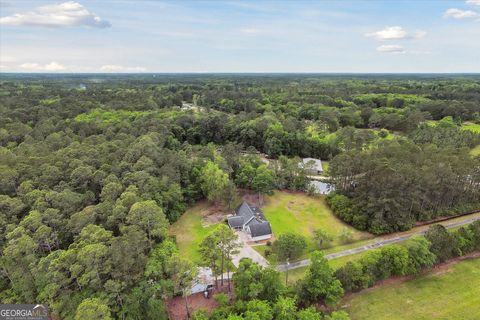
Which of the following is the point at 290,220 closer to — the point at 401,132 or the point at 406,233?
the point at 406,233

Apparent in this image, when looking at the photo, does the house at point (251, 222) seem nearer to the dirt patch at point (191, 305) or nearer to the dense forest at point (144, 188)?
the dense forest at point (144, 188)

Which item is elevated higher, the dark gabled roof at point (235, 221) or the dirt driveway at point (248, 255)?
the dark gabled roof at point (235, 221)

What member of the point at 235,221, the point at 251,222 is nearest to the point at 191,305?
the point at 251,222

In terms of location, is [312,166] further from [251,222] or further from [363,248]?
[363,248]

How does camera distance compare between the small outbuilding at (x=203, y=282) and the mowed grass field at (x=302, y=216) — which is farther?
the mowed grass field at (x=302, y=216)

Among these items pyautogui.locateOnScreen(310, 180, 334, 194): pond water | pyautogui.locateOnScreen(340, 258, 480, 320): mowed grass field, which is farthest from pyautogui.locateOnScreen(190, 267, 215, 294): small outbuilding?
pyautogui.locateOnScreen(310, 180, 334, 194): pond water

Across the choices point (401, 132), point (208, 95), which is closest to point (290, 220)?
point (401, 132)

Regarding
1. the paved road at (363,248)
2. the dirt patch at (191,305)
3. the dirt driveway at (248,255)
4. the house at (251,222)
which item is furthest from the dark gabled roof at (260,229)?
the dirt patch at (191,305)
